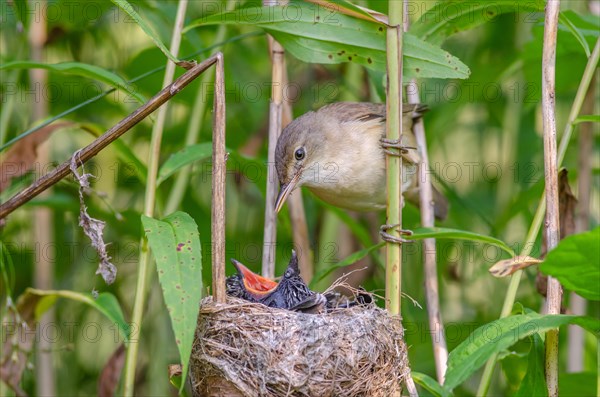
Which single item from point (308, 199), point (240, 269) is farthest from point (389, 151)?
point (308, 199)

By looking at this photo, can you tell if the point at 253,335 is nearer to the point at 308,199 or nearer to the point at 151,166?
the point at 151,166

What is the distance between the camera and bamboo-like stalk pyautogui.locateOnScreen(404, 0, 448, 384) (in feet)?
9.23

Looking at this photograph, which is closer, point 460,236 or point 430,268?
point 460,236

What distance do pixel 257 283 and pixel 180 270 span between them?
1159mm

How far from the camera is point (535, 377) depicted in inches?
89.3

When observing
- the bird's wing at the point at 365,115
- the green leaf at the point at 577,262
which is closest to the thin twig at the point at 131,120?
the green leaf at the point at 577,262

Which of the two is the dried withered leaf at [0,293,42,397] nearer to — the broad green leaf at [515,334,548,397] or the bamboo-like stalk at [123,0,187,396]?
the bamboo-like stalk at [123,0,187,396]

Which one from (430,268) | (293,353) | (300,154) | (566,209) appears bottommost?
(293,353)

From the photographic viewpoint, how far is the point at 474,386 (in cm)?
415

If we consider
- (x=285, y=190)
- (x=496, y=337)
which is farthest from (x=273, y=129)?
(x=496, y=337)

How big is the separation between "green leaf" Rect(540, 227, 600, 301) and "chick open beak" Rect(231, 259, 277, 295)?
4.46ft

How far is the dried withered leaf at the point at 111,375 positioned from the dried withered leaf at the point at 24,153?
0.78 metres

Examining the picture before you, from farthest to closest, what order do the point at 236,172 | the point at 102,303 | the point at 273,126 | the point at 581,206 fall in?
the point at 236,172 < the point at 581,206 < the point at 273,126 < the point at 102,303

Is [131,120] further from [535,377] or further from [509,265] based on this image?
[535,377]
